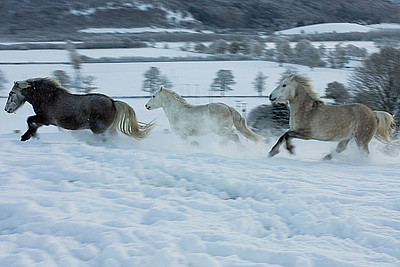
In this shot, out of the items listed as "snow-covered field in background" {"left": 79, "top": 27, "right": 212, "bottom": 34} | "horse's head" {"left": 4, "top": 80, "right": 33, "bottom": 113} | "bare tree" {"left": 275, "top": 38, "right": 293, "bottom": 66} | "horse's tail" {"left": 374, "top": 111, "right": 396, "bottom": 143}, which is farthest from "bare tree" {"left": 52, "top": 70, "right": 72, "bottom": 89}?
"snow-covered field in background" {"left": 79, "top": 27, "right": 212, "bottom": 34}

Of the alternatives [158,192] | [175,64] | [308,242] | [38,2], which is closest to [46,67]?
[175,64]

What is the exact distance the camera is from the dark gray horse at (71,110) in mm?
6926

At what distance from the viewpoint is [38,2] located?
3063 inches

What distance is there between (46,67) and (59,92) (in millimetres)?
19603

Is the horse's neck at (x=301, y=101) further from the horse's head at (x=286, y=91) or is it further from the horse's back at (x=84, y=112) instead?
the horse's back at (x=84, y=112)

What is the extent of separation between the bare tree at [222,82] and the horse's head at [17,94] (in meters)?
12.3

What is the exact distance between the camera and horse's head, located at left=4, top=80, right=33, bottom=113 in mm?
7195

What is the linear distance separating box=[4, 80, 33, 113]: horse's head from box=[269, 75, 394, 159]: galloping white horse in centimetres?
437

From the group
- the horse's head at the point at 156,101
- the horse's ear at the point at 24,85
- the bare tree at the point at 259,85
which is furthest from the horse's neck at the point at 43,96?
the bare tree at the point at 259,85

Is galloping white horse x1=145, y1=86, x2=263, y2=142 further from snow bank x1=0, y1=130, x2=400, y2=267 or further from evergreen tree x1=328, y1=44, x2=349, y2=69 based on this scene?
evergreen tree x1=328, y1=44, x2=349, y2=69

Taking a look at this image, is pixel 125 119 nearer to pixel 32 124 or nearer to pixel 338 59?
pixel 32 124

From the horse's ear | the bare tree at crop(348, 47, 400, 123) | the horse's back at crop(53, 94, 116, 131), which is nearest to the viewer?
the horse's back at crop(53, 94, 116, 131)

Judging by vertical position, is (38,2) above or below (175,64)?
above

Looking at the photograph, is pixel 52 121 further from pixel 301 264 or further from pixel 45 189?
pixel 301 264
